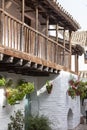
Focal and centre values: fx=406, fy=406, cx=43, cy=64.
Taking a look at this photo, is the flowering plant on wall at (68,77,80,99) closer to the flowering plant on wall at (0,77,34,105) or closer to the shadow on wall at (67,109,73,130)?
the shadow on wall at (67,109,73,130)

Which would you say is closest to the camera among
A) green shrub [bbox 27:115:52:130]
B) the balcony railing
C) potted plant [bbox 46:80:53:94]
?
the balcony railing

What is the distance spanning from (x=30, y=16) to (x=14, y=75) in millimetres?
3942

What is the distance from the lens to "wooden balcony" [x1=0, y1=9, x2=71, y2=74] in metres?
11.0

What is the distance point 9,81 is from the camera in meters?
14.1

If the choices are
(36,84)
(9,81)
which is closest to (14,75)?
(9,81)

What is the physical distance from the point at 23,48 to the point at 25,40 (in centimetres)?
35

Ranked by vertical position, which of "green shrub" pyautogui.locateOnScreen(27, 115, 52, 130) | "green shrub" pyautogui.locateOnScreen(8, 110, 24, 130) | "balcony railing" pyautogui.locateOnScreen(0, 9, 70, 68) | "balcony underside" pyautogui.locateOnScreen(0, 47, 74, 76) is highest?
"balcony railing" pyautogui.locateOnScreen(0, 9, 70, 68)

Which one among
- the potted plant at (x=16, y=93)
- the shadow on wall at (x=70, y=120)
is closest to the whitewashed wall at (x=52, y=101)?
the shadow on wall at (x=70, y=120)

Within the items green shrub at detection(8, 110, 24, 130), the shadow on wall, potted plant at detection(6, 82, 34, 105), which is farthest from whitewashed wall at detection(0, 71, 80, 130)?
potted plant at detection(6, 82, 34, 105)

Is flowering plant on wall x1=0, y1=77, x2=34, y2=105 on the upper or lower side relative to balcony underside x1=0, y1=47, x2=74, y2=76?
lower

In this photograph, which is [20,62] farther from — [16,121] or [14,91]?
[16,121]

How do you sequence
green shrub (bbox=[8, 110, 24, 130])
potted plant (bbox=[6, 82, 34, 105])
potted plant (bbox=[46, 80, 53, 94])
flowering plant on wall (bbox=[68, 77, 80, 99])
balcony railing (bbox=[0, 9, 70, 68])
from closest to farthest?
1. balcony railing (bbox=[0, 9, 70, 68])
2. potted plant (bbox=[6, 82, 34, 105])
3. green shrub (bbox=[8, 110, 24, 130])
4. potted plant (bbox=[46, 80, 53, 94])
5. flowering plant on wall (bbox=[68, 77, 80, 99])

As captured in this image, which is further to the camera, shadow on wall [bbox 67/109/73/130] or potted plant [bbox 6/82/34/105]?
shadow on wall [bbox 67/109/73/130]

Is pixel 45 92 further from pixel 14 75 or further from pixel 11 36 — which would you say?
pixel 11 36
